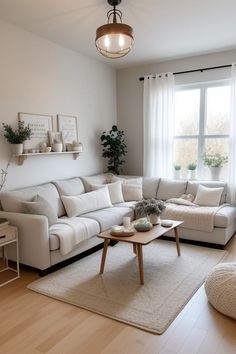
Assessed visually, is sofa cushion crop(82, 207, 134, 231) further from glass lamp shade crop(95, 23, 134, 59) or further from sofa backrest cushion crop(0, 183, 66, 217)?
glass lamp shade crop(95, 23, 134, 59)

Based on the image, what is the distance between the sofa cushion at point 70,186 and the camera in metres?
3.89

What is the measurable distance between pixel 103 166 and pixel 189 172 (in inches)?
60.6

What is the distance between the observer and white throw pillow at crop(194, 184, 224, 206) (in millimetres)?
4141

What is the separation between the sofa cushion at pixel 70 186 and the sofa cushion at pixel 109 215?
1.43 ft

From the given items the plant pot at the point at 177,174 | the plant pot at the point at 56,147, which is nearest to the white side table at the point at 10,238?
the plant pot at the point at 56,147

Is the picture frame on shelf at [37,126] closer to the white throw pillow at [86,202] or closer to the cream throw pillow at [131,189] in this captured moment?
the white throw pillow at [86,202]

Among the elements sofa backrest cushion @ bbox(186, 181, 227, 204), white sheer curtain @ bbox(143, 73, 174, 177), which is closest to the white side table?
sofa backrest cushion @ bbox(186, 181, 227, 204)

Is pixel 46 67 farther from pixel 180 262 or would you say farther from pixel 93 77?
pixel 180 262

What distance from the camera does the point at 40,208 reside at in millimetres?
3068

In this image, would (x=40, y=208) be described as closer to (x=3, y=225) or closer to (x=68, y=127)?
(x=3, y=225)

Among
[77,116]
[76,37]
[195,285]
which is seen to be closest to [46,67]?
[76,37]

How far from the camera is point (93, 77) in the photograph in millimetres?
4844

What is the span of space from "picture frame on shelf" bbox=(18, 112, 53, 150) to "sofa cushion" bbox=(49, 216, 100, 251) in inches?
42.0

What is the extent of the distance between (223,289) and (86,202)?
209 cm
